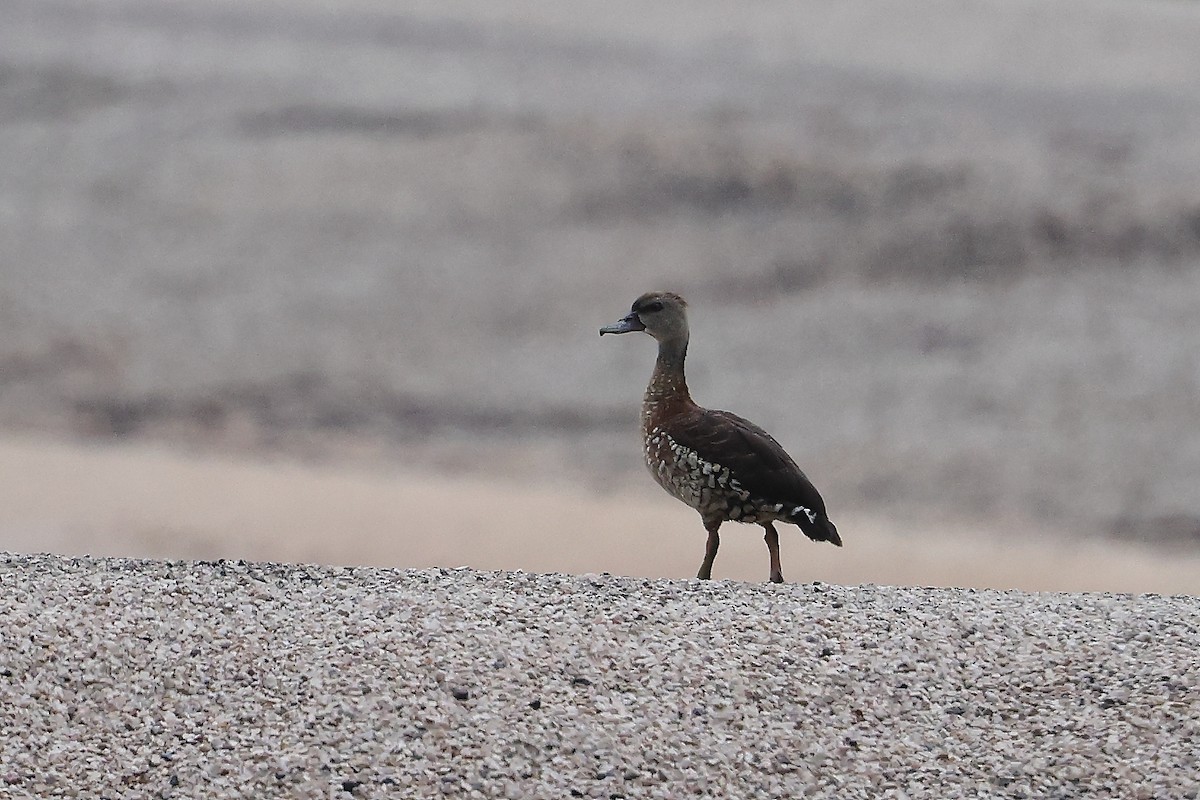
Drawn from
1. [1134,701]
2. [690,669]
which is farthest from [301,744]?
[1134,701]

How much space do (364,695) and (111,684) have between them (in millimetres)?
787

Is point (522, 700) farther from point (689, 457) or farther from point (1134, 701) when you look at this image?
point (1134, 701)

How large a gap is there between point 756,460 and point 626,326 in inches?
30.4

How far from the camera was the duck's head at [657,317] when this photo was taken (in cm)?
552

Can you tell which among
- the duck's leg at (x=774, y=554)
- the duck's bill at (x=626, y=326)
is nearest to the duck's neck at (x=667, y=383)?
the duck's bill at (x=626, y=326)

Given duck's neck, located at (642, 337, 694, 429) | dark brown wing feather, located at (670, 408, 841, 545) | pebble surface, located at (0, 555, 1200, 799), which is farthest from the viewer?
duck's neck, located at (642, 337, 694, 429)

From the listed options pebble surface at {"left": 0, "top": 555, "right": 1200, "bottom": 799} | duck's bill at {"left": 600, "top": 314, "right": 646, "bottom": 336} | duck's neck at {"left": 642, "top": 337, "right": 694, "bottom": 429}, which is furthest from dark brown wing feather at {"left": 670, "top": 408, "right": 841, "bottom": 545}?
duck's bill at {"left": 600, "top": 314, "right": 646, "bottom": 336}

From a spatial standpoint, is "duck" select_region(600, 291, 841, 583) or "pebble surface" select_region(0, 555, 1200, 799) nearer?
"pebble surface" select_region(0, 555, 1200, 799)

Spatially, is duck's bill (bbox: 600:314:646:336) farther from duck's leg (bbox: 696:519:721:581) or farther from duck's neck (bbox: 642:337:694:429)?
duck's leg (bbox: 696:519:721:581)

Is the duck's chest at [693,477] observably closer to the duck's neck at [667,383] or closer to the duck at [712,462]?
the duck at [712,462]

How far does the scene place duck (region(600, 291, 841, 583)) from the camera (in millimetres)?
5172

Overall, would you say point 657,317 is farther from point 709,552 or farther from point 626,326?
point 709,552

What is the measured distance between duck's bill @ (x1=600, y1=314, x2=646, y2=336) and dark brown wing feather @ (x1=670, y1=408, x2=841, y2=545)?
0.44 m

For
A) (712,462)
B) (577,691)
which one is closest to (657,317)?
(712,462)
